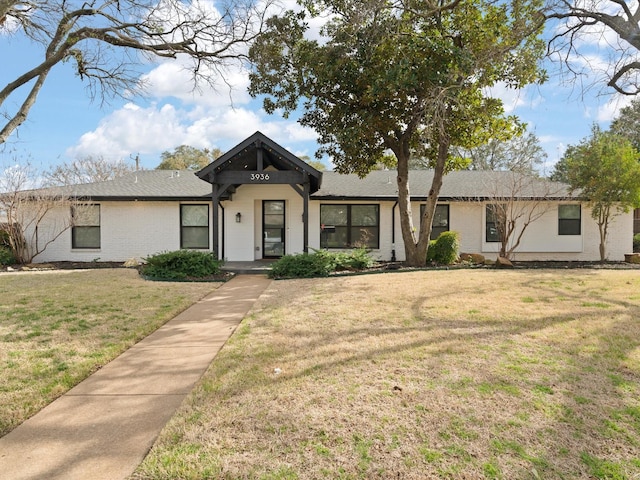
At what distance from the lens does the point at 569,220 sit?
14984mm

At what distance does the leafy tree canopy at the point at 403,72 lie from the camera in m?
9.98

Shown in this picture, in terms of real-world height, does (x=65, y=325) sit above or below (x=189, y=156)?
below

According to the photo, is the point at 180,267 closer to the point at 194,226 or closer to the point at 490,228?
the point at 194,226

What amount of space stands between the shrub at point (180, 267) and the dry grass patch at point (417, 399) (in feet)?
17.0

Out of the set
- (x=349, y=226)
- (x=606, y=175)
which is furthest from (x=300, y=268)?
(x=606, y=175)

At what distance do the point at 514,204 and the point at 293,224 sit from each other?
8.04m

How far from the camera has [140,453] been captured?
109 inches

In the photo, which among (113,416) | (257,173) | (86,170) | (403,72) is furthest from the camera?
(86,170)

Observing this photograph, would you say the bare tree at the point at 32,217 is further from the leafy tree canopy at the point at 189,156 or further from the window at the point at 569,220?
the leafy tree canopy at the point at 189,156

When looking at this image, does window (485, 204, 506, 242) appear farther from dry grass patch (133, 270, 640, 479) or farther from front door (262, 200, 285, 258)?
dry grass patch (133, 270, 640, 479)

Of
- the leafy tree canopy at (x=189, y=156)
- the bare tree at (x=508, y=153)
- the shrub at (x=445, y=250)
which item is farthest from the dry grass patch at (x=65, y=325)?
the leafy tree canopy at (x=189, y=156)

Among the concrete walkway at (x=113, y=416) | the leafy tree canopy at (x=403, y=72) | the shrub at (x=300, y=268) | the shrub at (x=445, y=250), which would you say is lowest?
the concrete walkway at (x=113, y=416)

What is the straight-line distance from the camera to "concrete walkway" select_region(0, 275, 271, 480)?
2646 millimetres

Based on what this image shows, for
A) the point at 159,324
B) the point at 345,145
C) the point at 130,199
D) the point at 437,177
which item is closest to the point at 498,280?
the point at 437,177
